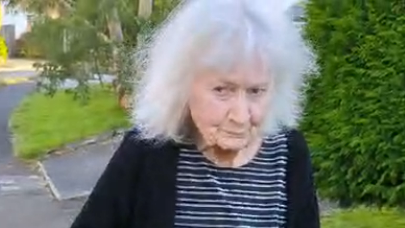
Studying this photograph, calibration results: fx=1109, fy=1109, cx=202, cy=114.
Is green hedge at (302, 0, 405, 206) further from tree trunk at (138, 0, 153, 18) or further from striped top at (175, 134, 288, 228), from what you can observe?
tree trunk at (138, 0, 153, 18)

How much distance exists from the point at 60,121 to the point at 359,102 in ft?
33.9

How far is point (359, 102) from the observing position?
899cm

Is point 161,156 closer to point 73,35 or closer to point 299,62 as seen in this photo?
point 299,62

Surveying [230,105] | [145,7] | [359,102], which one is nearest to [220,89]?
[230,105]

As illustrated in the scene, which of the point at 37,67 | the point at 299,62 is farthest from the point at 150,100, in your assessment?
the point at 37,67

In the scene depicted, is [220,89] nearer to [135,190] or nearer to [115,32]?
[135,190]

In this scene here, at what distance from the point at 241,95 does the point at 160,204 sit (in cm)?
32

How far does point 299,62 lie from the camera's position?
262 cm

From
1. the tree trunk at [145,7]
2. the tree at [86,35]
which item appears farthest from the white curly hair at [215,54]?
the tree trunk at [145,7]

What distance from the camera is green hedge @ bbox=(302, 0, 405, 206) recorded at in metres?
8.65

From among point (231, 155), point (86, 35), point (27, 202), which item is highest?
point (86, 35)

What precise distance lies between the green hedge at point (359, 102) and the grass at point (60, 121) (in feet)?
16.7

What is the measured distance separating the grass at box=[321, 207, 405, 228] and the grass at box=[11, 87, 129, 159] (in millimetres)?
6393

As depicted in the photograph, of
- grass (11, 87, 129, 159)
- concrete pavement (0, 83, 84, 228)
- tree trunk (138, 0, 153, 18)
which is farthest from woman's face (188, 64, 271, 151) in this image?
tree trunk (138, 0, 153, 18)
